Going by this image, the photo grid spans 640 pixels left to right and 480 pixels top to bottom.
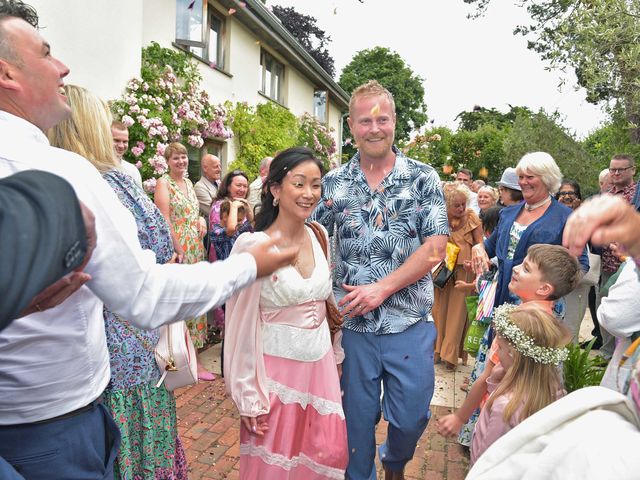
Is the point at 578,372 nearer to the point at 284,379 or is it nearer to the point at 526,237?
the point at 526,237

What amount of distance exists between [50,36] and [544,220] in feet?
18.7

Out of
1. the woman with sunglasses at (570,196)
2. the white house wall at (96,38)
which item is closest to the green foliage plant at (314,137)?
the white house wall at (96,38)

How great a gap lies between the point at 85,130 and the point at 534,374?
244cm

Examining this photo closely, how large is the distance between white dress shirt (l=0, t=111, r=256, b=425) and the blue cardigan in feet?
Result: 8.75

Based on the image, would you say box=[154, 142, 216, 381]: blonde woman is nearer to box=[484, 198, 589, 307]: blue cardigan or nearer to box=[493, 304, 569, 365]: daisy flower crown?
box=[484, 198, 589, 307]: blue cardigan

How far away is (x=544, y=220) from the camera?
3.58 m

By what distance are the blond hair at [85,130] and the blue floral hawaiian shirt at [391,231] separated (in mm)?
1339

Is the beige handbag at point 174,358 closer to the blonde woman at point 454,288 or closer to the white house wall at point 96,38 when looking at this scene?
the blonde woman at point 454,288

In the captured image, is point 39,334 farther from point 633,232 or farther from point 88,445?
point 633,232

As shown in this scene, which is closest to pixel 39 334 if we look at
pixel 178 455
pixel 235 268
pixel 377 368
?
pixel 235 268

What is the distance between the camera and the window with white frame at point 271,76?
48.8 ft

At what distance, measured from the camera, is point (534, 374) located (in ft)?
8.07

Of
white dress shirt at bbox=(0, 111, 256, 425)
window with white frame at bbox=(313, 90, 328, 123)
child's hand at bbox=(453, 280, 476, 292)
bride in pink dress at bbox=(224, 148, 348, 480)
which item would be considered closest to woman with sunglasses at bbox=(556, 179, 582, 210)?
child's hand at bbox=(453, 280, 476, 292)

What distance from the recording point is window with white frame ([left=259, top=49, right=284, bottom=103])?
14.9m
